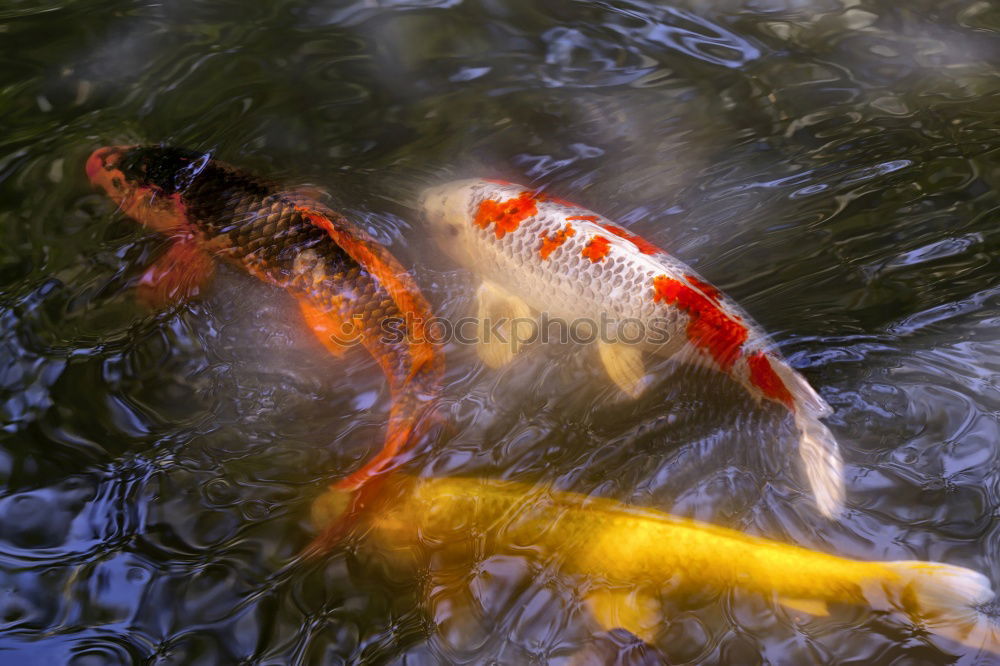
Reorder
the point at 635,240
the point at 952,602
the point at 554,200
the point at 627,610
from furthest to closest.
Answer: the point at 554,200 < the point at 635,240 < the point at 627,610 < the point at 952,602

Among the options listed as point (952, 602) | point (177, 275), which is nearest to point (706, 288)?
point (952, 602)

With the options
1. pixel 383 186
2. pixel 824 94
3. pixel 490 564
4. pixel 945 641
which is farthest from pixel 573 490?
Answer: pixel 824 94

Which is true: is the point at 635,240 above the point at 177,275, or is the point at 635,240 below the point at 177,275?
above

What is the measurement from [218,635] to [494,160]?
206 centimetres

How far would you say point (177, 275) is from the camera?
266cm

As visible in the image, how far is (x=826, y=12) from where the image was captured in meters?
3.66

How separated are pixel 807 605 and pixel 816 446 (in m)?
0.46

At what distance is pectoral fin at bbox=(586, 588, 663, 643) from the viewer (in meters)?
1.90

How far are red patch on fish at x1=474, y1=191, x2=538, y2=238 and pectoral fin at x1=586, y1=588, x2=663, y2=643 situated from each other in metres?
1.28

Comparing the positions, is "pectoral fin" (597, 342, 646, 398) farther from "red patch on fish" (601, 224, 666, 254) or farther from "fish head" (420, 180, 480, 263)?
"fish head" (420, 180, 480, 263)

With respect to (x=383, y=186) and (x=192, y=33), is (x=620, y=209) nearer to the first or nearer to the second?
(x=383, y=186)

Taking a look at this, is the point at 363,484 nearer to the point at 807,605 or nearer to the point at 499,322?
the point at 499,322

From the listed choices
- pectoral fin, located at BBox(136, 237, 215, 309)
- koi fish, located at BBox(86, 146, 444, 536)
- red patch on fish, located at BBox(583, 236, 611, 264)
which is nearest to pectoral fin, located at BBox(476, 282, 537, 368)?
koi fish, located at BBox(86, 146, 444, 536)

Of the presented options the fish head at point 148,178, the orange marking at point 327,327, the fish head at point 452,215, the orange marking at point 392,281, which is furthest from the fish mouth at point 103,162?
the fish head at point 452,215
